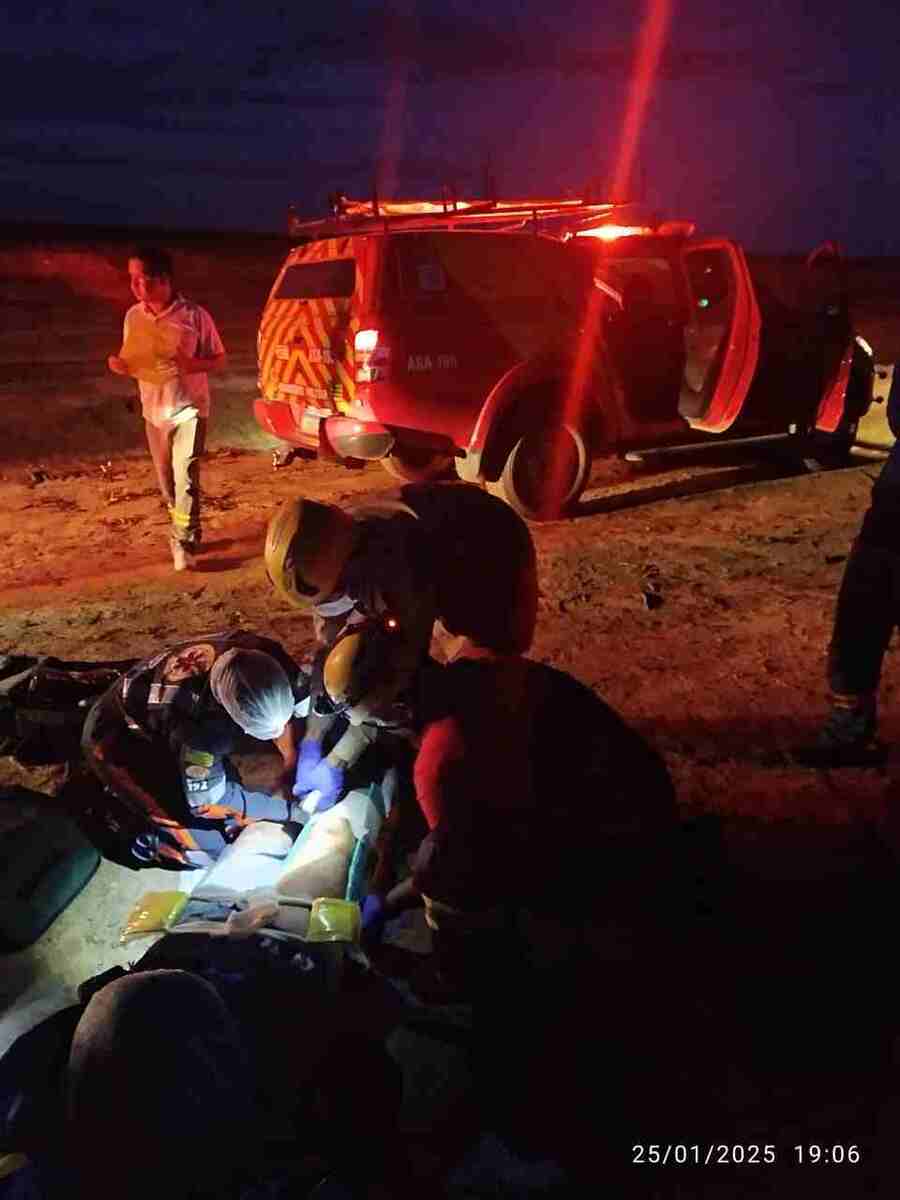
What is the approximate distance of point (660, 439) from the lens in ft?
24.7

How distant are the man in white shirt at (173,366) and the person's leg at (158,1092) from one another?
427cm

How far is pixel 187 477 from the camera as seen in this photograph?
5938 millimetres

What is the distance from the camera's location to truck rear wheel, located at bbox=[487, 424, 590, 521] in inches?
271

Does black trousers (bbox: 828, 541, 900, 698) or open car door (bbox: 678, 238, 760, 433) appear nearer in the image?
black trousers (bbox: 828, 541, 900, 698)

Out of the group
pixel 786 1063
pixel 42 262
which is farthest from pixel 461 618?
pixel 42 262

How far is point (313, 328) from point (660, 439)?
9.05 ft

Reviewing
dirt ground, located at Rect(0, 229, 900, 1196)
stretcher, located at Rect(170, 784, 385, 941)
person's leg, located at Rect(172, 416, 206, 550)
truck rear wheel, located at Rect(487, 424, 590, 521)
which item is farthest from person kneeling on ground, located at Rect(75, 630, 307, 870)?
truck rear wheel, located at Rect(487, 424, 590, 521)

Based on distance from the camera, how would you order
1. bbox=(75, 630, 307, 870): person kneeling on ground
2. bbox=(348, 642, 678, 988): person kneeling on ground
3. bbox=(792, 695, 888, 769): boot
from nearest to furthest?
bbox=(348, 642, 678, 988): person kneeling on ground → bbox=(75, 630, 307, 870): person kneeling on ground → bbox=(792, 695, 888, 769): boot

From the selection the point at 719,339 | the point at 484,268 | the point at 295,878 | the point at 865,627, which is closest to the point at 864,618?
the point at 865,627

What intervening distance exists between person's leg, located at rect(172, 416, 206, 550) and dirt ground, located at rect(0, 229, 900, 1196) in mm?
276

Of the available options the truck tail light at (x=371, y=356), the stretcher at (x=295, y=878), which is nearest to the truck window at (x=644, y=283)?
the truck tail light at (x=371, y=356)

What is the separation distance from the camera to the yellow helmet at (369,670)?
2.31 metres

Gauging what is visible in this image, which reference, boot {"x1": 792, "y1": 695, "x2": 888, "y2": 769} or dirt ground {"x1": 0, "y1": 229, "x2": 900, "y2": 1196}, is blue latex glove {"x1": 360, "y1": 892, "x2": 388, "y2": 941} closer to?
dirt ground {"x1": 0, "y1": 229, "x2": 900, "y2": 1196}

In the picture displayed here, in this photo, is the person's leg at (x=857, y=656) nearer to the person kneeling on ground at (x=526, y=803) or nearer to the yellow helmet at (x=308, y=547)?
the person kneeling on ground at (x=526, y=803)
